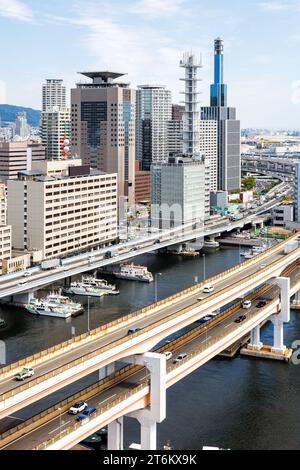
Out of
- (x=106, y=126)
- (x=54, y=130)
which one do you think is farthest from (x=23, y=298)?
(x=54, y=130)

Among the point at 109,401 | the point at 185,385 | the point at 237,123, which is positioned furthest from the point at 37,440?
the point at 237,123

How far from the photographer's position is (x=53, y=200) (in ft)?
64.3

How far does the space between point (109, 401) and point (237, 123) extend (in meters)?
35.4

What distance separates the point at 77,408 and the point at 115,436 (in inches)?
36.7

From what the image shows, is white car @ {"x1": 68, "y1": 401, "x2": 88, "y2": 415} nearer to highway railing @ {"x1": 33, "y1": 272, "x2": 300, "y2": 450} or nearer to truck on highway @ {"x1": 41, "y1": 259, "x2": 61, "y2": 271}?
highway railing @ {"x1": 33, "y1": 272, "x2": 300, "y2": 450}

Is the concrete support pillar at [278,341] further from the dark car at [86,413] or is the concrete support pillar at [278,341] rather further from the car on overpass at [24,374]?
the car on overpass at [24,374]

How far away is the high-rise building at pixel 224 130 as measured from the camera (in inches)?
1529

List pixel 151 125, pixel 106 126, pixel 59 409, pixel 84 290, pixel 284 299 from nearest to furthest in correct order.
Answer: pixel 59 409, pixel 284 299, pixel 84 290, pixel 106 126, pixel 151 125

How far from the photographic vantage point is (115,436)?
7.54m

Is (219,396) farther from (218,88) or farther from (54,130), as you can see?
(218,88)

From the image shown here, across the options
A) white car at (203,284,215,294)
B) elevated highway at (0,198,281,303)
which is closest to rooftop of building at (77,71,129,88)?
elevated highway at (0,198,281,303)

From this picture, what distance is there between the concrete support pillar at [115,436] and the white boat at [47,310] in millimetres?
7000

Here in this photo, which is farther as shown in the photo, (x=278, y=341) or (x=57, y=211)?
(x=57, y=211)
